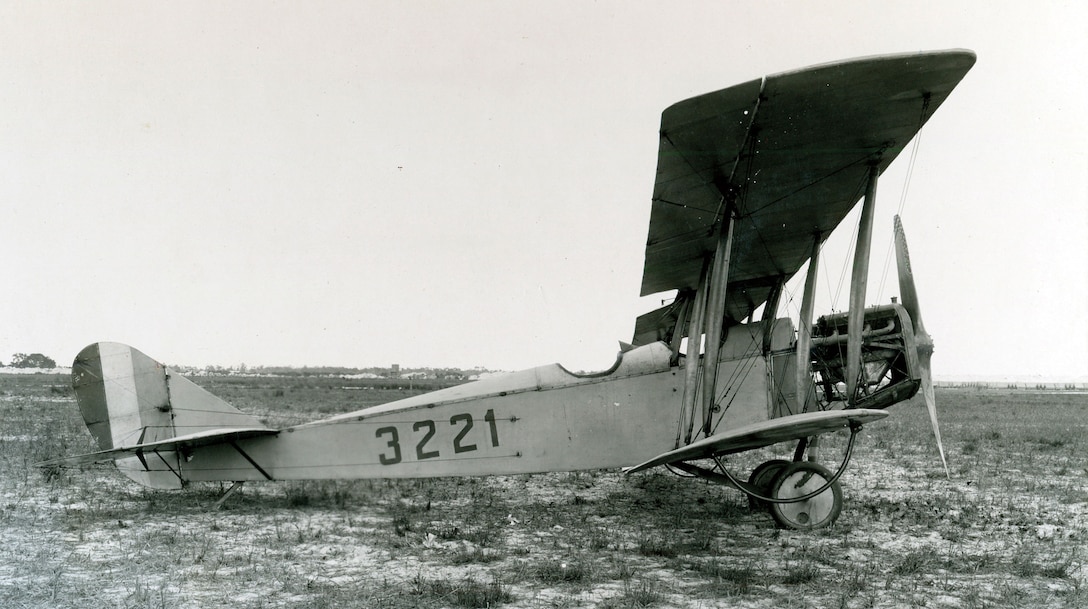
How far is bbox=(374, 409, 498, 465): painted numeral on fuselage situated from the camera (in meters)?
6.30

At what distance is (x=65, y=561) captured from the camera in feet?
15.0

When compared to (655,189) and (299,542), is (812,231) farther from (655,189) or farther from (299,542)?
(299,542)

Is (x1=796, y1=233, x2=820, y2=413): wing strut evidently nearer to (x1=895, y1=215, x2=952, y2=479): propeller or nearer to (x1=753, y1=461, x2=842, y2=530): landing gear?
(x1=753, y1=461, x2=842, y2=530): landing gear

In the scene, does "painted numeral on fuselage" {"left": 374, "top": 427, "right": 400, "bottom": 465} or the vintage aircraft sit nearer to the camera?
the vintage aircraft

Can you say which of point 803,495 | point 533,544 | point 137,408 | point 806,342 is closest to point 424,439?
point 533,544

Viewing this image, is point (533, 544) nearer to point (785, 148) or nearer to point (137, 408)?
point (785, 148)

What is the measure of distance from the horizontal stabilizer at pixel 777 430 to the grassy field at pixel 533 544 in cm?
75

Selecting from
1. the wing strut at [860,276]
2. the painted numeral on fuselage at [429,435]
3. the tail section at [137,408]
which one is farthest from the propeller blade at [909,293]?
the tail section at [137,408]

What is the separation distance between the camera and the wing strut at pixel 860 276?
18.1 ft

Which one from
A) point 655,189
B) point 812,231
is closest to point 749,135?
point 655,189


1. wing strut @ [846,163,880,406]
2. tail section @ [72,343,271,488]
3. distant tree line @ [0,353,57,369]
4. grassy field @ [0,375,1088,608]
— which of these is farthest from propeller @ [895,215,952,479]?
distant tree line @ [0,353,57,369]

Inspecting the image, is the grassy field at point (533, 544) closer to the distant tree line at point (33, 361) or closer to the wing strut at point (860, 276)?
the wing strut at point (860, 276)

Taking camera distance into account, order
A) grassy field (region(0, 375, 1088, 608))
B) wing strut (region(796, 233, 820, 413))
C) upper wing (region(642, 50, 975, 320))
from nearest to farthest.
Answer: grassy field (region(0, 375, 1088, 608)) < upper wing (region(642, 50, 975, 320)) < wing strut (region(796, 233, 820, 413))

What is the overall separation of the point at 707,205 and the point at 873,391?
240cm
